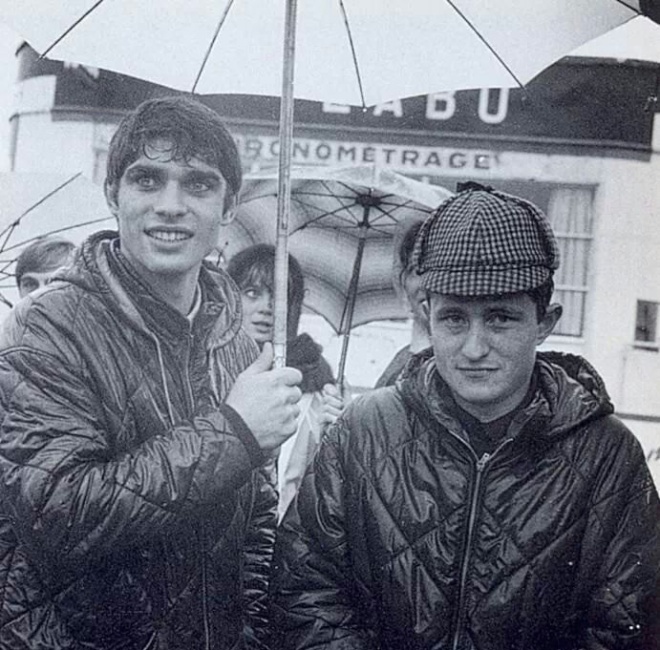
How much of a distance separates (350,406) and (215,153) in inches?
34.4

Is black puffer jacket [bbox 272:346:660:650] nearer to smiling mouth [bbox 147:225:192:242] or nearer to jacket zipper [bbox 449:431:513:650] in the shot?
jacket zipper [bbox 449:431:513:650]

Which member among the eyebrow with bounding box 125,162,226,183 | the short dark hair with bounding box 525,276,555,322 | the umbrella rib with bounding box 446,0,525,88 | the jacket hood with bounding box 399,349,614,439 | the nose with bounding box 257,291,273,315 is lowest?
the jacket hood with bounding box 399,349,614,439

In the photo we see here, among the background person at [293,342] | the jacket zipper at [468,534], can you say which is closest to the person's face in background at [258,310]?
the background person at [293,342]

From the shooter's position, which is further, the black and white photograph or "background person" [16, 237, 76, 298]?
"background person" [16, 237, 76, 298]

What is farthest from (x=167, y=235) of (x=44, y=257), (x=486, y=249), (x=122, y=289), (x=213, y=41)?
(x=486, y=249)

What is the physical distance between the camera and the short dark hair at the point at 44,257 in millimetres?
3051

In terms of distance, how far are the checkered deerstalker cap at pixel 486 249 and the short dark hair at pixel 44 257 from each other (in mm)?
1212

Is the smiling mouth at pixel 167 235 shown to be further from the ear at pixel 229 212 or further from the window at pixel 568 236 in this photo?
the window at pixel 568 236

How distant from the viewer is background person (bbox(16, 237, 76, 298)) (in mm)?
3051

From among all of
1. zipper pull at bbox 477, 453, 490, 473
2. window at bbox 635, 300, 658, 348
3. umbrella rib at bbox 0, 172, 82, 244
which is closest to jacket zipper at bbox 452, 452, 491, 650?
zipper pull at bbox 477, 453, 490, 473

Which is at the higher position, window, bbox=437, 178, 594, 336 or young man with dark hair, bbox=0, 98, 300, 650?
window, bbox=437, 178, 594, 336

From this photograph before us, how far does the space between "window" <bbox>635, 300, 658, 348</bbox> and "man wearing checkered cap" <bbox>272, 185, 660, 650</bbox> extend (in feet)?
1.80

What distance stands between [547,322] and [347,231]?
2.69 ft

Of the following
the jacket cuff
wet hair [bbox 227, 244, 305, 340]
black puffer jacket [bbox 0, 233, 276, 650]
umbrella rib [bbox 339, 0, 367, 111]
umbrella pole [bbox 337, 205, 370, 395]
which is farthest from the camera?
umbrella pole [bbox 337, 205, 370, 395]
